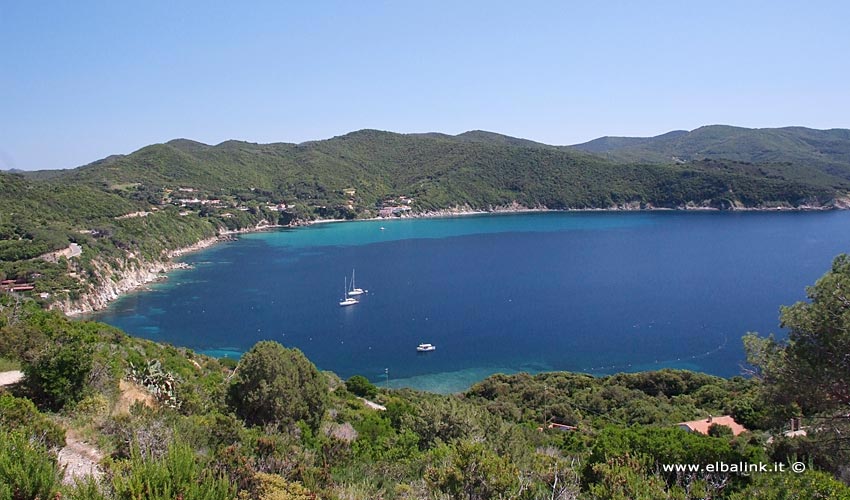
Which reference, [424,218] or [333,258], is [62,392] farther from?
[424,218]

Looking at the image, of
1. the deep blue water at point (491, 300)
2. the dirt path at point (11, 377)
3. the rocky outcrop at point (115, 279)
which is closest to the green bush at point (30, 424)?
the dirt path at point (11, 377)

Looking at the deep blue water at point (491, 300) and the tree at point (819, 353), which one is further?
the deep blue water at point (491, 300)

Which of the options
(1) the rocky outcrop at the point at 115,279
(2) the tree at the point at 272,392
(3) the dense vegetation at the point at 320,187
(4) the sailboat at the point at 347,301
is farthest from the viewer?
(3) the dense vegetation at the point at 320,187

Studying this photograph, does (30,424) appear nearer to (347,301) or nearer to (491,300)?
(347,301)

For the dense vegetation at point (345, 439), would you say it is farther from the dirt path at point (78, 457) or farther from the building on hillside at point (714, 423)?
the building on hillside at point (714, 423)

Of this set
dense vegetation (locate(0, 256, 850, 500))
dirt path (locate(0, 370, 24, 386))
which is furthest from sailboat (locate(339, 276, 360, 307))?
dirt path (locate(0, 370, 24, 386))

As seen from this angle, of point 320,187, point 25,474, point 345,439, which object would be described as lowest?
point 345,439

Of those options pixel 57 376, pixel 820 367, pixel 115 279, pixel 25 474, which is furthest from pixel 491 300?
pixel 25 474
